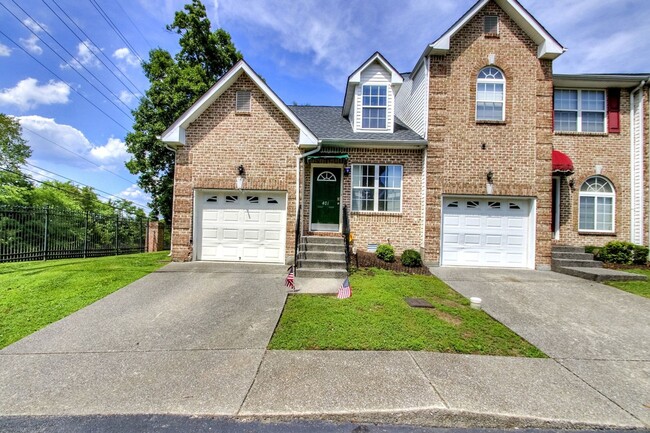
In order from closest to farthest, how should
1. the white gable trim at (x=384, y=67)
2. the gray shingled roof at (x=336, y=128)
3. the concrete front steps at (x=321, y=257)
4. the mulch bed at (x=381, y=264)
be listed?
the concrete front steps at (x=321, y=257)
the mulch bed at (x=381, y=264)
the gray shingled roof at (x=336, y=128)
the white gable trim at (x=384, y=67)

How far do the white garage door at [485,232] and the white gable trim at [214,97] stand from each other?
5.36 metres

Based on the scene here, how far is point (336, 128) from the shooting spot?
449 inches

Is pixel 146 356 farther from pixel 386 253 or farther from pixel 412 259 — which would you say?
pixel 412 259

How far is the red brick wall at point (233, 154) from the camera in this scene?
9461mm

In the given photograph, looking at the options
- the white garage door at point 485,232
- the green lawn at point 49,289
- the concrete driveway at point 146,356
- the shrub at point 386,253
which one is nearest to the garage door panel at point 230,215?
the green lawn at point 49,289

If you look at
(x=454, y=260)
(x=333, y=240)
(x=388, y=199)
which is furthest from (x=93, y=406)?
(x=454, y=260)

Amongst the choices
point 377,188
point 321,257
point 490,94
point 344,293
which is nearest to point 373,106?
point 377,188

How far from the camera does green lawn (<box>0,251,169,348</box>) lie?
4901 millimetres

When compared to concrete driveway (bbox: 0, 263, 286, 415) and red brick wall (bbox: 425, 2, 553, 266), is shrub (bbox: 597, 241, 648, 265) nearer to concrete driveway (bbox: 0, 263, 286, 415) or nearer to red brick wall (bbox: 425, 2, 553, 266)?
red brick wall (bbox: 425, 2, 553, 266)

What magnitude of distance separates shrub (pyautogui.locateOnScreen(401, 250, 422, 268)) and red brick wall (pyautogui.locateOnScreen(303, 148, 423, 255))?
66 centimetres

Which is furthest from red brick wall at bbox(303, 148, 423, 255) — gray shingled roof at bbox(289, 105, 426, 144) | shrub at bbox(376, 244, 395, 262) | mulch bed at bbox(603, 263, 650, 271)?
mulch bed at bbox(603, 263, 650, 271)

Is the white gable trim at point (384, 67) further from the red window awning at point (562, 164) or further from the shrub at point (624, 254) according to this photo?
the shrub at point (624, 254)

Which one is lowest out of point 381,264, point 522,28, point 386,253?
point 381,264

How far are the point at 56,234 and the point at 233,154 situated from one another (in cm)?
857
